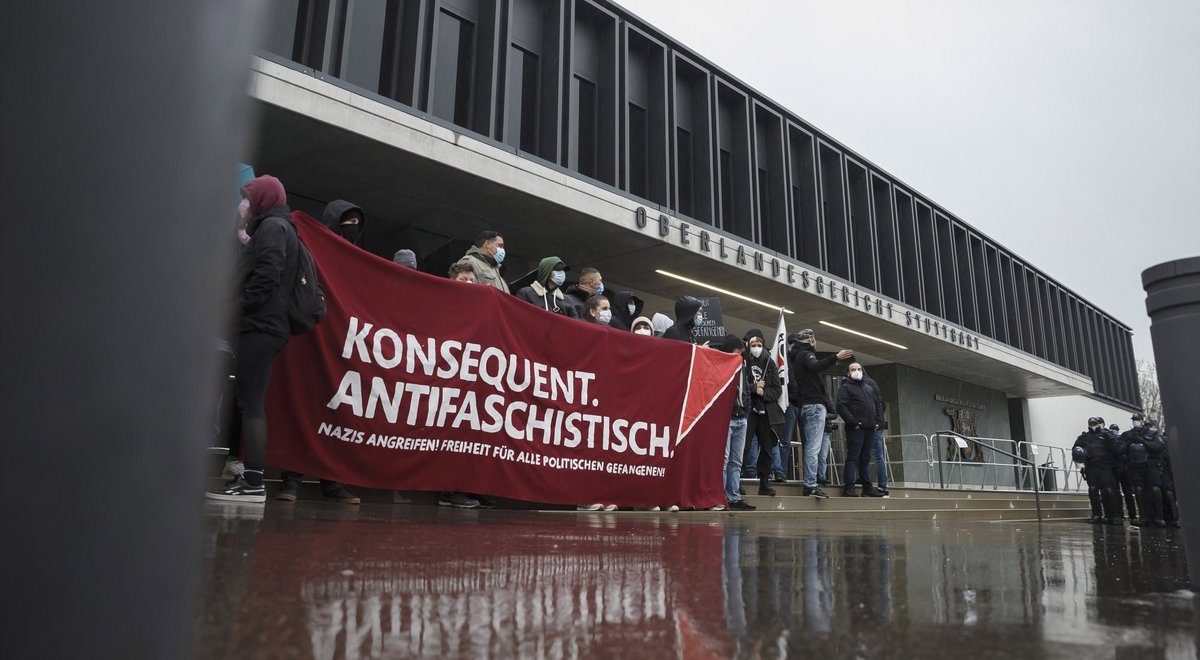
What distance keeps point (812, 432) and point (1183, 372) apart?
25.4 ft

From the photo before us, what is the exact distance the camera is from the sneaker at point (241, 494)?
3973 millimetres

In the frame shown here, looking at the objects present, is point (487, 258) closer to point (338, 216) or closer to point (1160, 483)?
point (338, 216)

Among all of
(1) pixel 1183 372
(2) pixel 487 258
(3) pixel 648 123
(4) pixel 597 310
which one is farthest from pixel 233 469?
(3) pixel 648 123

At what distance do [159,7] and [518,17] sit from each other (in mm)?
13062

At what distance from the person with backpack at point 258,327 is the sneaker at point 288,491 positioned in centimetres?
42

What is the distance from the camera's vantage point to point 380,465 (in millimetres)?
5074

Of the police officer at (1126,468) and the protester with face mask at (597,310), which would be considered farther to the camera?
the police officer at (1126,468)

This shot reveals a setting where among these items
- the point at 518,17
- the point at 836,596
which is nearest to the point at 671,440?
the point at 836,596

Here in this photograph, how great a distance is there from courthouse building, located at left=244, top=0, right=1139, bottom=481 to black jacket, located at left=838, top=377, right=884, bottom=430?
359cm

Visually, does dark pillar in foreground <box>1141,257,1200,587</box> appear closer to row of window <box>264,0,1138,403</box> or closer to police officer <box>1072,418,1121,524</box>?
row of window <box>264,0,1138,403</box>

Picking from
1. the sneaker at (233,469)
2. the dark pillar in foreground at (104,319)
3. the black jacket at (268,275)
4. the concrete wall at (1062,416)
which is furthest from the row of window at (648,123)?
the dark pillar in foreground at (104,319)

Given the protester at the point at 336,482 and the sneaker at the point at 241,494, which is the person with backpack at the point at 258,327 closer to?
the sneaker at the point at 241,494

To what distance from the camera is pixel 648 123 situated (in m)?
14.3

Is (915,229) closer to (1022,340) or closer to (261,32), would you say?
(1022,340)
